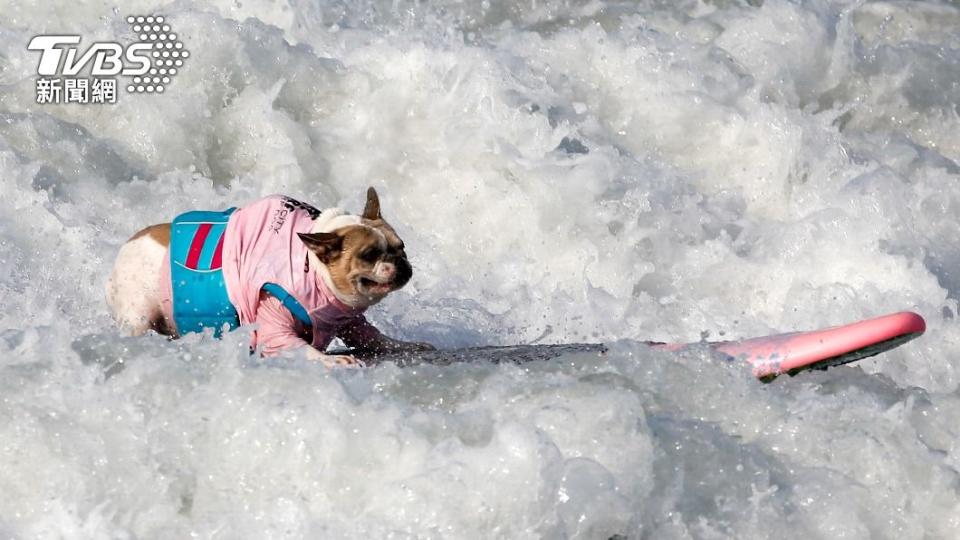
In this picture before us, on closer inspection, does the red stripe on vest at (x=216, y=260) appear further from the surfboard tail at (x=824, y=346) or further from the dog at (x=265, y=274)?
the surfboard tail at (x=824, y=346)

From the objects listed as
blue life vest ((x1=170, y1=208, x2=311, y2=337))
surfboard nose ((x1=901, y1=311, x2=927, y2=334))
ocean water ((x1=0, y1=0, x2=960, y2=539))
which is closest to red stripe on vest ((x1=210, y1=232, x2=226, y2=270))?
blue life vest ((x1=170, y1=208, x2=311, y2=337))

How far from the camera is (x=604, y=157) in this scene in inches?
386

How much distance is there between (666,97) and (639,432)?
5702mm

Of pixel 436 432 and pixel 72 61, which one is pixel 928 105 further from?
pixel 436 432

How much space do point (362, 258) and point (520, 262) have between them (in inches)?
126

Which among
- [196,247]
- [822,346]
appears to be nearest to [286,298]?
[196,247]

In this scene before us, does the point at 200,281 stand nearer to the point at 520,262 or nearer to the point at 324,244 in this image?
the point at 324,244

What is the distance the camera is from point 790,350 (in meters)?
6.48

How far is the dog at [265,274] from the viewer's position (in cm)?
596

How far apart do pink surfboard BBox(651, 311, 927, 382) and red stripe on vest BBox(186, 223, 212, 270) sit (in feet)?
7.19

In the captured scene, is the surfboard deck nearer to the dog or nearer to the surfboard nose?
the surfboard nose

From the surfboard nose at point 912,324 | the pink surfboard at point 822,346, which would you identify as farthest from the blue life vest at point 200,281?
the surfboard nose at point 912,324

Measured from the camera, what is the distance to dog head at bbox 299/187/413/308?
5.91m

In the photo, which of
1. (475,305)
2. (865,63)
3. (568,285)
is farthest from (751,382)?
(865,63)
